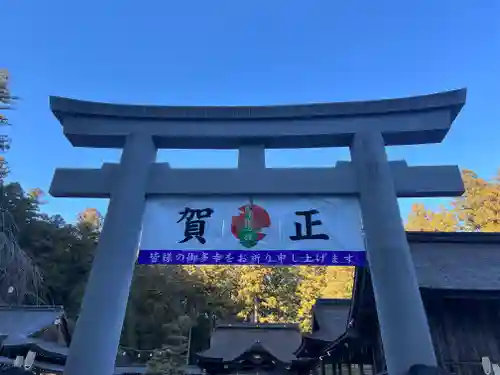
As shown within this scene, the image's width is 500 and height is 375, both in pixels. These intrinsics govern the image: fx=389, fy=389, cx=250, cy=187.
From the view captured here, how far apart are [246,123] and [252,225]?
1678 millimetres

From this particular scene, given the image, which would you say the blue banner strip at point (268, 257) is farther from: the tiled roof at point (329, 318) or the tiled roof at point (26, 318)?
the tiled roof at point (26, 318)

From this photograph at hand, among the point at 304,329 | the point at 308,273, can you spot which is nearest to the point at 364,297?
the point at 304,329

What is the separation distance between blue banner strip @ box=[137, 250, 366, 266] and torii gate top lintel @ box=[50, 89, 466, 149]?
1769mm

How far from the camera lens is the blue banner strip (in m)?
5.12

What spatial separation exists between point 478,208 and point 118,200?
1185 inches

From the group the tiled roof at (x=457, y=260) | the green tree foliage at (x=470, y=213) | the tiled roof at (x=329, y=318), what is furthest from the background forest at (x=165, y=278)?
the tiled roof at (x=457, y=260)

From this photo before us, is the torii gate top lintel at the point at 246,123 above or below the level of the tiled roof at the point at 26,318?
above

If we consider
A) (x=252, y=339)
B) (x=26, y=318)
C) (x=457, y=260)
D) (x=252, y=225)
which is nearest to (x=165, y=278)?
(x=252, y=339)

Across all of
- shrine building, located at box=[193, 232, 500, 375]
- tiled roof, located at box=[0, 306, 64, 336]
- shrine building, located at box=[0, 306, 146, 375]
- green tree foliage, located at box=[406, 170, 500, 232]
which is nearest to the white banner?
shrine building, located at box=[193, 232, 500, 375]

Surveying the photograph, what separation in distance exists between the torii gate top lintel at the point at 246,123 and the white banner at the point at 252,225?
1.01 metres

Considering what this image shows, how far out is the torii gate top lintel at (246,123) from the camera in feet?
19.2

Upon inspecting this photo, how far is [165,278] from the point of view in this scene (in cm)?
2600

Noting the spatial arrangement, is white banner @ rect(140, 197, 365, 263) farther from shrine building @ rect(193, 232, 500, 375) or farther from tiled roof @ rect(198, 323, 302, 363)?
tiled roof @ rect(198, 323, 302, 363)

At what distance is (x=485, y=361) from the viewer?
5.80m
